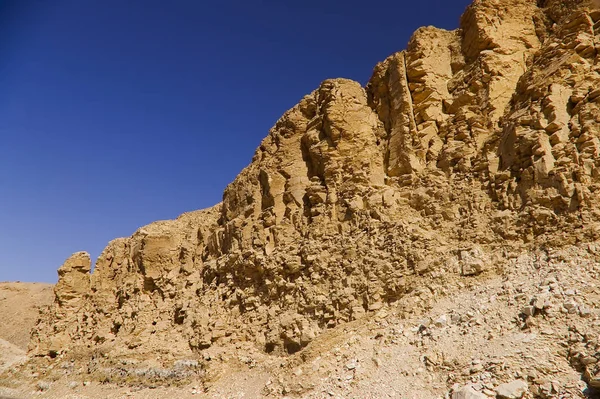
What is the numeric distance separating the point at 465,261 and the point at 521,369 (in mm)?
→ 4804

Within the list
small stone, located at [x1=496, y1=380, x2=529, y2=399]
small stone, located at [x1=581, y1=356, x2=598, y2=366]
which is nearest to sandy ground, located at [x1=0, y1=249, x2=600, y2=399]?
small stone, located at [x1=496, y1=380, x2=529, y2=399]

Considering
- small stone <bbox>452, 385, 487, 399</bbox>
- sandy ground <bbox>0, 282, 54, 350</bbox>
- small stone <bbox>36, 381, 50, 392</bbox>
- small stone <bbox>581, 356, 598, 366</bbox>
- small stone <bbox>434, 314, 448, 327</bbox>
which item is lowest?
small stone <bbox>36, 381, 50, 392</bbox>

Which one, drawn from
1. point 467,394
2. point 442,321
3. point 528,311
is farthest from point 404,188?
point 467,394

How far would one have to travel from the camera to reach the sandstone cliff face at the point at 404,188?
14.0m

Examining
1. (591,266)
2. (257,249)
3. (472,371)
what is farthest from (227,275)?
(591,266)

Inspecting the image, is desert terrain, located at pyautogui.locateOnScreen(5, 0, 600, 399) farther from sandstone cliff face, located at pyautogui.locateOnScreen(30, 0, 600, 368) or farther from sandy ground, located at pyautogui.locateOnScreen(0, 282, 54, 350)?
sandy ground, located at pyautogui.locateOnScreen(0, 282, 54, 350)

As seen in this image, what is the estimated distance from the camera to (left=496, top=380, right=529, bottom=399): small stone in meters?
9.37

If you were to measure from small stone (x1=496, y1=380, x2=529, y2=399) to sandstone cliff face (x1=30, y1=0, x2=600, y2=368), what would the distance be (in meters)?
4.69

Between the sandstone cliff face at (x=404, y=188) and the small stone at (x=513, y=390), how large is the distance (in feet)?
15.4

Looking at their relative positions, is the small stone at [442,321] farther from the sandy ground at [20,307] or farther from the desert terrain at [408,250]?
the sandy ground at [20,307]

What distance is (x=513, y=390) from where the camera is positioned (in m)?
9.44

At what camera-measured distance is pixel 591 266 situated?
1138 centimetres

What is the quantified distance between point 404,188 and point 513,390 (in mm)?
9821

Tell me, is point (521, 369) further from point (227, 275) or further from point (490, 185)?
point (227, 275)
